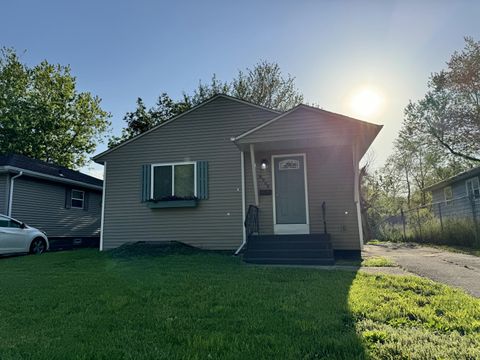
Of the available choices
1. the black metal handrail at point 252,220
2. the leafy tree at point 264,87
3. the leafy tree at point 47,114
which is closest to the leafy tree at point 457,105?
the leafy tree at point 264,87

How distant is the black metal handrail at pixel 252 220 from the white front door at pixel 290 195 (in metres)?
0.50

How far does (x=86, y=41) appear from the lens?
34.0ft

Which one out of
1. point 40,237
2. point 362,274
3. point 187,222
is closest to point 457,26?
point 362,274

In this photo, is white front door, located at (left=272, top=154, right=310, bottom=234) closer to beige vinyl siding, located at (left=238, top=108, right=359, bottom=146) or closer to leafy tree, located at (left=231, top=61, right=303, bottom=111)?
beige vinyl siding, located at (left=238, top=108, right=359, bottom=146)

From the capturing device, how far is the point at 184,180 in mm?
9234

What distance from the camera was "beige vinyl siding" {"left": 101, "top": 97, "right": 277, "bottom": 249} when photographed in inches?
347

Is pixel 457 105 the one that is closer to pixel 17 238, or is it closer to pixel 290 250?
pixel 290 250

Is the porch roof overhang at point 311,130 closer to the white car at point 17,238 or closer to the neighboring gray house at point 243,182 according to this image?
the neighboring gray house at point 243,182

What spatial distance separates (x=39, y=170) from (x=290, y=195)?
10.2 m

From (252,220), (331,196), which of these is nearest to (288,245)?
(252,220)

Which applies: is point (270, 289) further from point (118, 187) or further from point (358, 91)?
point (358, 91)

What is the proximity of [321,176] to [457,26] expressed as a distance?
528 cm

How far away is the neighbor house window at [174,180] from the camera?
9164mm

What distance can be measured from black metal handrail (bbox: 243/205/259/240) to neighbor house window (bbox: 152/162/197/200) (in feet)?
6.39
